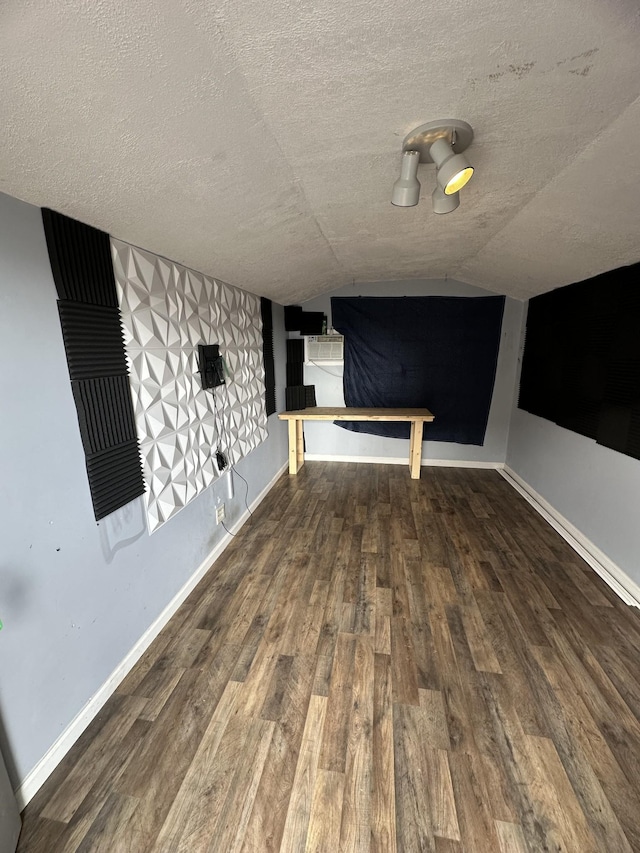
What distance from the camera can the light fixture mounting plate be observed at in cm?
115

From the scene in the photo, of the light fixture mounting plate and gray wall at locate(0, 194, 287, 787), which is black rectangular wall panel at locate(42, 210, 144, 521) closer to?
gray wall at locate(0, 194, 287, 787)

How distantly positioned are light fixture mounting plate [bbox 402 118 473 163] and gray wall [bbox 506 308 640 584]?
2105mm

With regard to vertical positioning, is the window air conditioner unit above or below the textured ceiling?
below

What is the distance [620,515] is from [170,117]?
3071mm

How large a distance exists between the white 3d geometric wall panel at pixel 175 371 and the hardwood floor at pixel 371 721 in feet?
2.57

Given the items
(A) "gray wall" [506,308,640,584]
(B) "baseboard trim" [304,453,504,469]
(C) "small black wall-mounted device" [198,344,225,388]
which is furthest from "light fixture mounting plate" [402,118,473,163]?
(B) "baseboard trim" [304,453,504,469]

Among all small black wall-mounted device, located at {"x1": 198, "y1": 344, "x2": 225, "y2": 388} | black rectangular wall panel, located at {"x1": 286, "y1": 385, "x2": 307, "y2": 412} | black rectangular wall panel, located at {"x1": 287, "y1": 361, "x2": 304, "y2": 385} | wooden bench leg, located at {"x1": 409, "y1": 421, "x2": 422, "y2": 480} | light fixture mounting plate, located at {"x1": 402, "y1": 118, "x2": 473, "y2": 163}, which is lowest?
wooden bench leg, located at {"x1": 409, "y1": 421, "x2": 422, "y2": 480}

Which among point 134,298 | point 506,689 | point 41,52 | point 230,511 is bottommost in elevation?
point 506,689

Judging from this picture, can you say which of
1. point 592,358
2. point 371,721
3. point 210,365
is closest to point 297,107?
point 210,365

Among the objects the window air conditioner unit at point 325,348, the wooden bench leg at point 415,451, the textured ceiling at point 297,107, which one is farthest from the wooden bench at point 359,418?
the textured ceiling at point 297,107

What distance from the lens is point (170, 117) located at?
97 centimetres

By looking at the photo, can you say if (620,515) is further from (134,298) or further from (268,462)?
(134,298)

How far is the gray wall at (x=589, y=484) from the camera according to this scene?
217 cm

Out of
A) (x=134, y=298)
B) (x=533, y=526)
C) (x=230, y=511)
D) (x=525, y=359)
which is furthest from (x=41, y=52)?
(x=525, y=359)
